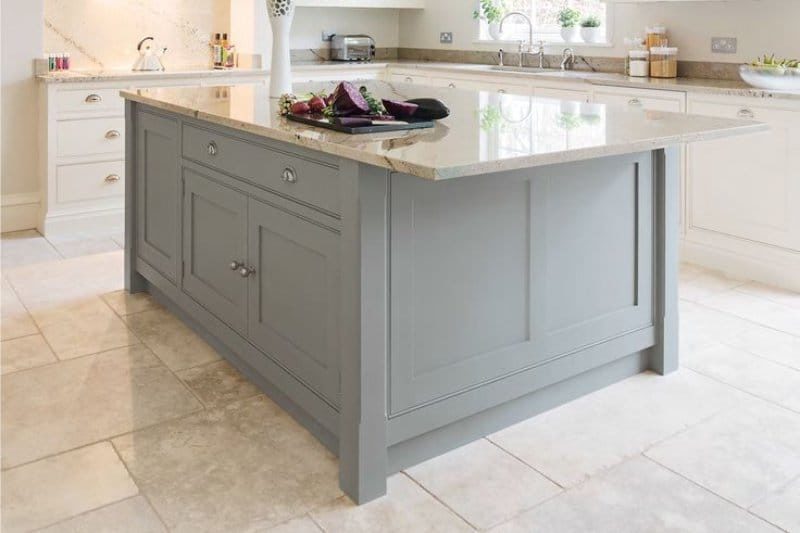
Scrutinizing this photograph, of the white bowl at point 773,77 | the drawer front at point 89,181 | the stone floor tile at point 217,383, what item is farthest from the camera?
the drawer front at point 89,181

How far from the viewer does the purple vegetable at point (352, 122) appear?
222 centimetres

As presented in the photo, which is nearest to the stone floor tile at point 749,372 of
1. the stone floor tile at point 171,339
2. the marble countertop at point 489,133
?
the marble countertop at point 489,133

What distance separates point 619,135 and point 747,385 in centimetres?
116

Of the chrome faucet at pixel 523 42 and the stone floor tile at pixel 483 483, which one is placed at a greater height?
the chrome faucet at pixel 523 42

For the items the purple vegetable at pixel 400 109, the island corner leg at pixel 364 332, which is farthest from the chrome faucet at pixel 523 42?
the island corner leg at pixel 364 332

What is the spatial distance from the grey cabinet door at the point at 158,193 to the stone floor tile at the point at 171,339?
196 millimetres

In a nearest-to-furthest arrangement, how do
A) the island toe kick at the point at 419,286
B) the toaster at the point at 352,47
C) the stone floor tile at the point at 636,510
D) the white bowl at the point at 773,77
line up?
the stone floor tile at the point at 636,510 < the island toe kick at the point at 419,286 < the white bowl at the point at 773,77 < the toaster at the point at 352,47

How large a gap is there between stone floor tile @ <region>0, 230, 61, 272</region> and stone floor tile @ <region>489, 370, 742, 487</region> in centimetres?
304

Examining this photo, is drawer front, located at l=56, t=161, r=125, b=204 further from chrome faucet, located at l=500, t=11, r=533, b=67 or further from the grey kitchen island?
chrome faucet, located at l=500, t=11, r=533, b=67

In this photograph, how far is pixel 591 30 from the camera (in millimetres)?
5398

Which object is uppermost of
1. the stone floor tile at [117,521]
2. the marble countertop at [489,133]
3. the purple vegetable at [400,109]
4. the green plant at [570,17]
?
the green plant at [570,17]

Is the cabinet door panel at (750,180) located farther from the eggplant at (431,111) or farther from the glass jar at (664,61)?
the eggplant at (431,111)

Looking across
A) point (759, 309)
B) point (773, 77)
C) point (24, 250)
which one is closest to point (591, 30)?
point (773, 77)

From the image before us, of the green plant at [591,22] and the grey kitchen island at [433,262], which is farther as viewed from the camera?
the green plant at [591,22]
